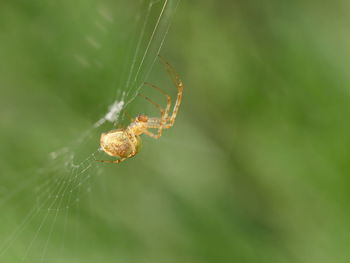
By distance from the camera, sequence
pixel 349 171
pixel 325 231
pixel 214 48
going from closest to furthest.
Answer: pixel 349 171
pixel 325 231
pixel 214 48

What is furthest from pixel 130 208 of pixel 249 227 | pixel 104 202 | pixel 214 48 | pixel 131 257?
pixel 214 48

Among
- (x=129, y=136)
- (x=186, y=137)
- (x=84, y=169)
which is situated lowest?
(x=84, y=169)

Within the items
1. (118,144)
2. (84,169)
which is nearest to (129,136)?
(118,144)

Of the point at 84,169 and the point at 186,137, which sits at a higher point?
the point at 186,137

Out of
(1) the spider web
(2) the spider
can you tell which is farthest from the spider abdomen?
(1) the spider web

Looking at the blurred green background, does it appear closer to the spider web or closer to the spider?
the spider web

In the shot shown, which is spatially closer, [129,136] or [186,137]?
[129,136]

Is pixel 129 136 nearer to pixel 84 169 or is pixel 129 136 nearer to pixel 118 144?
pixel 118 144

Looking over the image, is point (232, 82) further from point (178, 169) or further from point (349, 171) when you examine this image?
point (349, 171)
